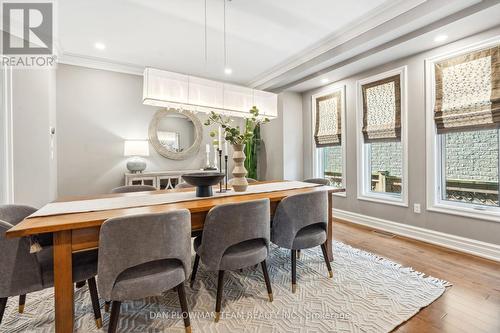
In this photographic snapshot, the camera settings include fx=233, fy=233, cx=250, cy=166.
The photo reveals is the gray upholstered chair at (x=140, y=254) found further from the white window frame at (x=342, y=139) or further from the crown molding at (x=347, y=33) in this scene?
the white window frame at (x=342, y=139)

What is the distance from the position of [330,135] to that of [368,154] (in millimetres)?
777

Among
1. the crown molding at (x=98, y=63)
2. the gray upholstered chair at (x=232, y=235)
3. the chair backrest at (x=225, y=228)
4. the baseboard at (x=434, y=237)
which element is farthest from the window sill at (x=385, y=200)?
the crown molding at (x=98, y=63)

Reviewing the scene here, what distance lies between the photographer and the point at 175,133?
4629 millimetres

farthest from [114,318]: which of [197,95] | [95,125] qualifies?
[95,125]

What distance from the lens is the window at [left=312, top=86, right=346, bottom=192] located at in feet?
13.8

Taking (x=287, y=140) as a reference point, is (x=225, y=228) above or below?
below

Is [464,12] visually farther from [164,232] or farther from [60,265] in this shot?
[60,265]

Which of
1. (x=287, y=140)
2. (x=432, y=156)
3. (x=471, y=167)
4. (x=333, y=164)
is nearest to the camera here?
(x=471, y=167)

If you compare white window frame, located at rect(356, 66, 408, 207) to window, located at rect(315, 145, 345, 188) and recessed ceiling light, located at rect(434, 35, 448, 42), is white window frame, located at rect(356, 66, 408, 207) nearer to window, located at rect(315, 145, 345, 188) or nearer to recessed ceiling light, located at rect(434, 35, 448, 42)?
window, located at rect(315, 145, 345, 188)

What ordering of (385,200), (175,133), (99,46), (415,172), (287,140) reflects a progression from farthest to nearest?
(287,140)
(175,133)
(385,200)
(99,46)
(415,172)

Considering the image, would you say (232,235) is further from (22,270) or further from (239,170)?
(22,270)

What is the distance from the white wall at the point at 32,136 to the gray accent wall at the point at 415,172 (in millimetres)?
4540

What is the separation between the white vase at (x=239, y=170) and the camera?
2250mm

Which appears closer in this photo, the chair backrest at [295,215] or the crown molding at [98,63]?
the chair backrest at [295,215]
